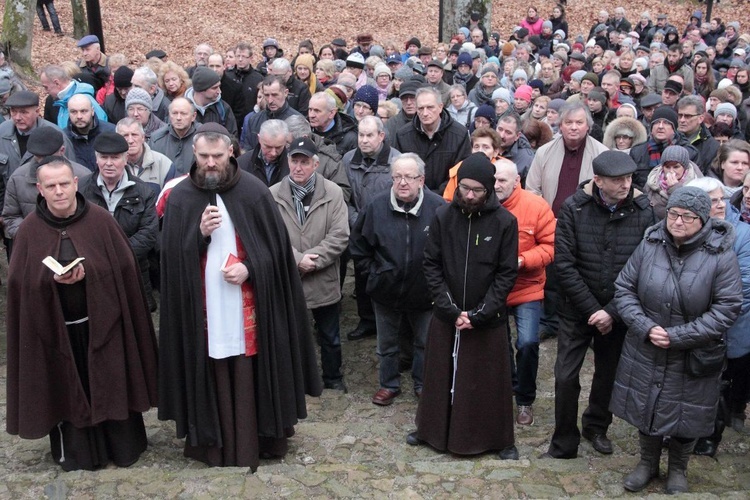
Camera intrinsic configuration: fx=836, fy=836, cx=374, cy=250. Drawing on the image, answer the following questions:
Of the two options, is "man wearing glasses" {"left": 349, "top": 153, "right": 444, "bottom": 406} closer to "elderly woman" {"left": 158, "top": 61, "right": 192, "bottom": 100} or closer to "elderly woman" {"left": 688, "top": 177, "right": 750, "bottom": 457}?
"elderly woman" {"left": 688, "top": 177, "right": 750, "bottom": 457}

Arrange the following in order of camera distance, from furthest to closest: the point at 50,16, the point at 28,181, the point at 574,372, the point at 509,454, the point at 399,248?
the point at 50,16 < the point at 28,181 < the point at 399,248 < the point at 509,454 < the point at 574,372

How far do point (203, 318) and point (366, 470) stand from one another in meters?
1.47

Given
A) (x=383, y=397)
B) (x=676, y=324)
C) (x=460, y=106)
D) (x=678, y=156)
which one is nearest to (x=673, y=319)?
(x=676, y=324)

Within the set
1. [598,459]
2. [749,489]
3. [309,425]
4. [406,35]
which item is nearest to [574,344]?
[598,459]

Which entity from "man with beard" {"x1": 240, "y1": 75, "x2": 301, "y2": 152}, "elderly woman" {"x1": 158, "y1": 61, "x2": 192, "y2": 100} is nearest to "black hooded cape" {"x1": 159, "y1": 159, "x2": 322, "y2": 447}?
"man with beard" {"x1": 240, "y1": 75, "x2": 301, "y2": 152}

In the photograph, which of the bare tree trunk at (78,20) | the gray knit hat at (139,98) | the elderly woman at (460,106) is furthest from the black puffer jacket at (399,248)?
the bare tree trunk at (78,20)

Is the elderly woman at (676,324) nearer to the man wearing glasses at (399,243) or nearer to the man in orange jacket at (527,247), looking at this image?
the man in orange jacket at (527,247)

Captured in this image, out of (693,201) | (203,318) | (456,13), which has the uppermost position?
(456,13)

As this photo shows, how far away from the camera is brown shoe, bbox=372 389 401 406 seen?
273 inches

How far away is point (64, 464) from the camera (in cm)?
571

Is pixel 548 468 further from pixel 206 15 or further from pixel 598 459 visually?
pixel 206 15

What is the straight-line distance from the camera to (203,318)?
5441mm

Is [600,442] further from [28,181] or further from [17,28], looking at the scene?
[17,28]

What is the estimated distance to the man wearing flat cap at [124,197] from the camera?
6.96m
